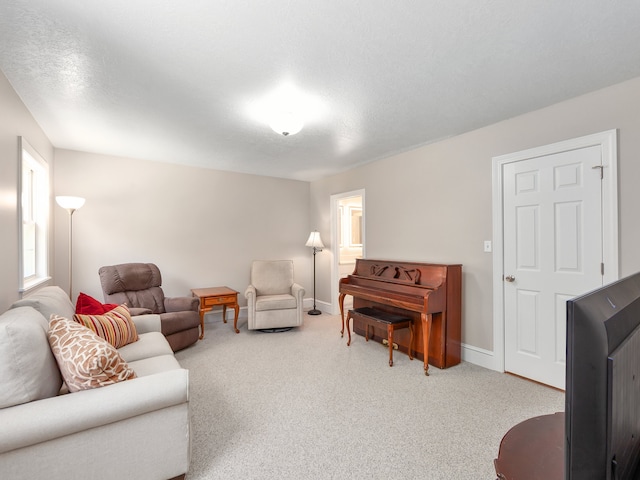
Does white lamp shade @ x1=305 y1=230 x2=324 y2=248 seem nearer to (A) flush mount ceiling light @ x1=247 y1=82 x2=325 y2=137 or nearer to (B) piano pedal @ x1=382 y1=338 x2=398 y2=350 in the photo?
(B) piano pedal @ x1=382 y1=338 x2=398 y2=350

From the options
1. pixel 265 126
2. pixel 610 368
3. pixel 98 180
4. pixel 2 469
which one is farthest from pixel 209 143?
pixel 610 368

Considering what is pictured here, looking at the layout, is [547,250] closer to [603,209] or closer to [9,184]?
[603,209]

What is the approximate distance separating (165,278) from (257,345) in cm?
169

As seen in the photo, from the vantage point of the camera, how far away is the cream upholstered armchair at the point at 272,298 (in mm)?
4234

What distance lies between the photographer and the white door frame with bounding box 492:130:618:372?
2312 millimetres

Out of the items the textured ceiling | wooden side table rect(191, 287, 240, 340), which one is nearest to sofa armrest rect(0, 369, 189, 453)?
the textured ceiling

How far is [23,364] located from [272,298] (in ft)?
10.2

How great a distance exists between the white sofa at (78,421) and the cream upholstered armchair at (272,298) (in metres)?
2.59

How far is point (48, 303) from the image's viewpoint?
206cm

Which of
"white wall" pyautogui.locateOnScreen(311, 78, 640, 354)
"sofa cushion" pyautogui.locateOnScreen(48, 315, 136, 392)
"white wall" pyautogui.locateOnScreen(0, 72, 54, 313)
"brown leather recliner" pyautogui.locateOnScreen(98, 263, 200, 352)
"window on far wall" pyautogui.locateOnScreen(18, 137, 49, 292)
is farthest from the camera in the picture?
"brown leather recliner" pyautogui.locateOnScreen(98, 263, 200, 352)

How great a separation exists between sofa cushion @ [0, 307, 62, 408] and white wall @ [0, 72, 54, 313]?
3.27 ft

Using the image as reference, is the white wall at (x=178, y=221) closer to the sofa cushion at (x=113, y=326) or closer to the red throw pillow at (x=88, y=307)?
the red throw pillow at (x=88, y=307)

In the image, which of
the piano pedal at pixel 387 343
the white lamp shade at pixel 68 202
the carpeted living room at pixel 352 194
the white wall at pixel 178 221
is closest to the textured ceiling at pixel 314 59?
the carpeted living room at pixel 352 194

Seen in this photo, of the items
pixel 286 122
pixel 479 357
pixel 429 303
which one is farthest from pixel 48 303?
pixel 479 357
